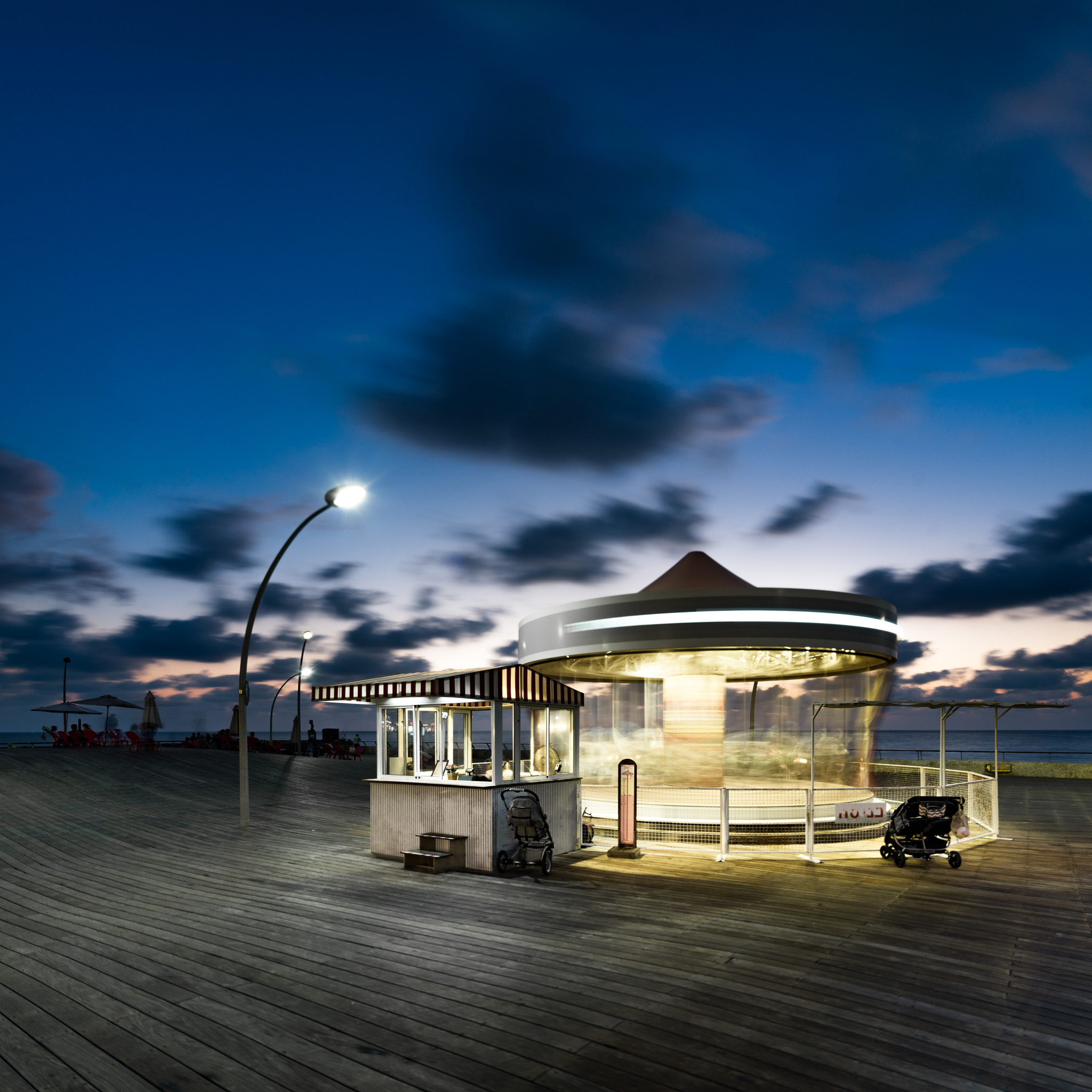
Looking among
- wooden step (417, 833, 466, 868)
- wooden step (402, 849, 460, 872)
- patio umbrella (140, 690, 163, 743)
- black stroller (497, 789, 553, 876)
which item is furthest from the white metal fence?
patio umbrella (140, 690, 163, 743)

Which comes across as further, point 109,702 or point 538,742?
point 109,702

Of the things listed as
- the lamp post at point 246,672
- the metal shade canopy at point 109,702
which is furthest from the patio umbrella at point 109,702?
the lamp post at point 246,672

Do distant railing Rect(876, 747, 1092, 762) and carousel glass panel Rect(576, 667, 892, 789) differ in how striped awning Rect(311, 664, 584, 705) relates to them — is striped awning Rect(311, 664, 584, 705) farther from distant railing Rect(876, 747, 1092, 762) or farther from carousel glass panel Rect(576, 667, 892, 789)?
distant railing Rect(876, 747, 1092, 762)

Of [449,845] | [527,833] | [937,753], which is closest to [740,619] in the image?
[527,833]

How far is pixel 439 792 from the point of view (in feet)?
44.6

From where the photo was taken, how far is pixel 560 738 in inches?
639

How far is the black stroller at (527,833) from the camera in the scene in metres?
12.4

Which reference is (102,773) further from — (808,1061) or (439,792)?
(808,1061)

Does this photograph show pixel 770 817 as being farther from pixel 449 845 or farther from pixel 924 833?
pixel 449 845

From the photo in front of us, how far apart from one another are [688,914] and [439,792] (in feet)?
17.9

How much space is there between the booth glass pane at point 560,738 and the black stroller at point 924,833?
608cm

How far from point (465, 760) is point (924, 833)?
8465 millimetres

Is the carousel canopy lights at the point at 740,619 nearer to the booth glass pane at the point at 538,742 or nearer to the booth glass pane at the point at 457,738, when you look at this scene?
the booth glass pane at the point at 538,742

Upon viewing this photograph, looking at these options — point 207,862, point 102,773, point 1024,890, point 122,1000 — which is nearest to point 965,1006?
point 1024,890
